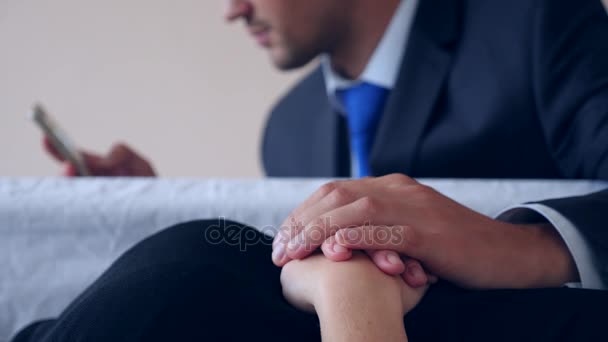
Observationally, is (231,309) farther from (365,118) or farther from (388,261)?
(365,118)

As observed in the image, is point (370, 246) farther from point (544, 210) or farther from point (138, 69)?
point (138, 69)

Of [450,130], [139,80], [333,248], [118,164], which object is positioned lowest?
[139,80]

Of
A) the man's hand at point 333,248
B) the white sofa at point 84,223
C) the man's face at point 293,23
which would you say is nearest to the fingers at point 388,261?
the man's hand at point 333,248

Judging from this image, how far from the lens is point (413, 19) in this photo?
0.93 metres

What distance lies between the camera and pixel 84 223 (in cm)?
58

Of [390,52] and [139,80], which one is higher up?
[390,52]

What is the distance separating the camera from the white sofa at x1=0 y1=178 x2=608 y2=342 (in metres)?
0.58

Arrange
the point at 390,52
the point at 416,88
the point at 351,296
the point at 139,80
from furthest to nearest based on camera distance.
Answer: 1. the point at 139,80
2. the point at 390,52
3. the point at 416,88
4. the point at 351,296

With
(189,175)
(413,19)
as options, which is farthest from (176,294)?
(189,175)

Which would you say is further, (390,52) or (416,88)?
(390,52)

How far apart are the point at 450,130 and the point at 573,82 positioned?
0.16 m

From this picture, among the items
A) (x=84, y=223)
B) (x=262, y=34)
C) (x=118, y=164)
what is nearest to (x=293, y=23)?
(x=262, y=34)

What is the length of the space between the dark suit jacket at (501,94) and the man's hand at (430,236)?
27cm

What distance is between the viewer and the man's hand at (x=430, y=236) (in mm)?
392
